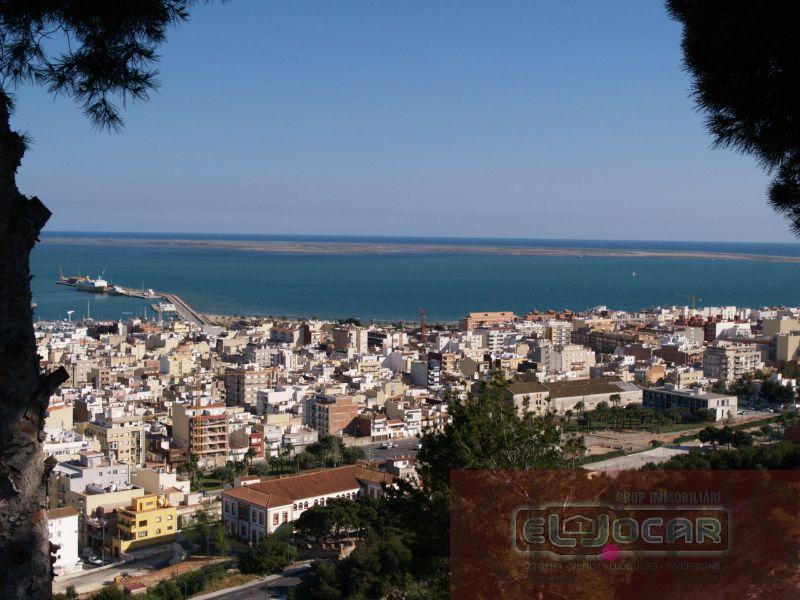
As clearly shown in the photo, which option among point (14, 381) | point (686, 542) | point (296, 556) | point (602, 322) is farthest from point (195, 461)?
point (602, 322)

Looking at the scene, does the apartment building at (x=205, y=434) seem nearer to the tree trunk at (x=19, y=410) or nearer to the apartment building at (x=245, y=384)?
the apartment building at (x=245, y=384)

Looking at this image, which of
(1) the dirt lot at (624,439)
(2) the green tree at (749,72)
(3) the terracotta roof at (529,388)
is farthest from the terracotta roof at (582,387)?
(2) the green tree at (749,72)

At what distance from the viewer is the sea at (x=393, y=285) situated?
36.0 meters

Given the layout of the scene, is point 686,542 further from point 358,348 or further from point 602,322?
point 602,322

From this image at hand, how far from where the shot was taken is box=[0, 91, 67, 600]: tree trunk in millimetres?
1235

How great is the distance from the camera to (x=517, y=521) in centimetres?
265

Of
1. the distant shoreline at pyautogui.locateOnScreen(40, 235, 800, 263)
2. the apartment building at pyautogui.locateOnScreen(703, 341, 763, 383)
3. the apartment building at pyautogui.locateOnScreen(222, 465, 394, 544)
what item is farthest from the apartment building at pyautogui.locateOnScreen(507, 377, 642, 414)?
the distant shoreline at pyautogui.locateOnScreen(40, 235, 800, 263)

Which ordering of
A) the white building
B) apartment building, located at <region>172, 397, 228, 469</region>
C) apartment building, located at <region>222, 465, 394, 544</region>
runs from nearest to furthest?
1. the white building
2. apartment building, located at <region>222, 465, 394, 544</region>
3. apartment building, located at <region>172, 397, 228, 469</region>

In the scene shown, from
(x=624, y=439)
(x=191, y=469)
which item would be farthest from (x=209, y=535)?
(x=624, y=439)

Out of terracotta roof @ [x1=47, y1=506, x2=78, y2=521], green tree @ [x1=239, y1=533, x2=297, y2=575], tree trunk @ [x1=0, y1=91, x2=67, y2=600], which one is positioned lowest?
green tree @ [x1=239, y1=533, x2=297, y2=575]

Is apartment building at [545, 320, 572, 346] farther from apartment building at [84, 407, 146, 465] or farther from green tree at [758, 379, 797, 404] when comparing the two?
apartment building at [84, 407, 146, 465]

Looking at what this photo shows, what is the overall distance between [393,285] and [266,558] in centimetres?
3784

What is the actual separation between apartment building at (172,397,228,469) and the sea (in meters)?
19.2

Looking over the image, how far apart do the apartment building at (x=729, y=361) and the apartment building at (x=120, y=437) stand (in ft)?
45.5
